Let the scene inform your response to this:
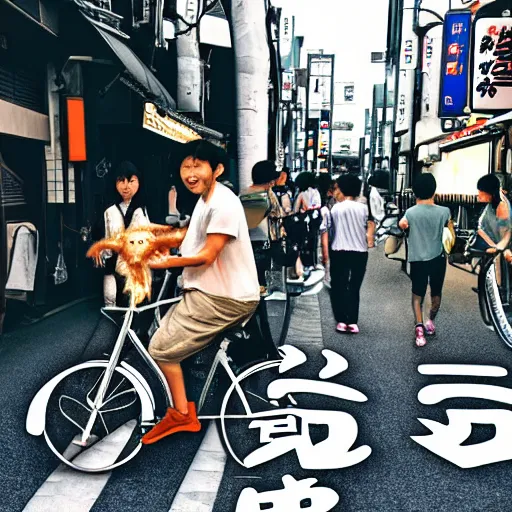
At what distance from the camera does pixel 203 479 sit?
165 inches

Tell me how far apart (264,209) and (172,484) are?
3.66 meters

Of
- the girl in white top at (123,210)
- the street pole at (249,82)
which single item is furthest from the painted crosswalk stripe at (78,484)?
the street pole at (249,82)

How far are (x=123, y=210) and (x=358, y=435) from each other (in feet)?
10.1

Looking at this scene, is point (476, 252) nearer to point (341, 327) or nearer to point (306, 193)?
point (341, 327)

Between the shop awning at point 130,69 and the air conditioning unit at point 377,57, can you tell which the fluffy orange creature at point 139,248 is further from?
the air conditioning unit at point 377,57

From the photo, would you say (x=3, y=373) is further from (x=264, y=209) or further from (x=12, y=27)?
(x=12, y=27)

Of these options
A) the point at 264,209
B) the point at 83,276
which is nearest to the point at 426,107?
the point at 83,276

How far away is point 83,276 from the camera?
1143cm

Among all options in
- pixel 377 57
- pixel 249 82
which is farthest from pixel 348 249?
pixel 377 57

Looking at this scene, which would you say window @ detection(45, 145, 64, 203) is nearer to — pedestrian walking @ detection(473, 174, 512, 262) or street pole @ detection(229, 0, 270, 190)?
street pole @ detection(229, 0, 270, 190)

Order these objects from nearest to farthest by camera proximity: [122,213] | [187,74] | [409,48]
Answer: [122,213], [187,74], [409,48]

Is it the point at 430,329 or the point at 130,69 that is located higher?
the point at 130,69

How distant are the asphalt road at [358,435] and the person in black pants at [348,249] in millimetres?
325
